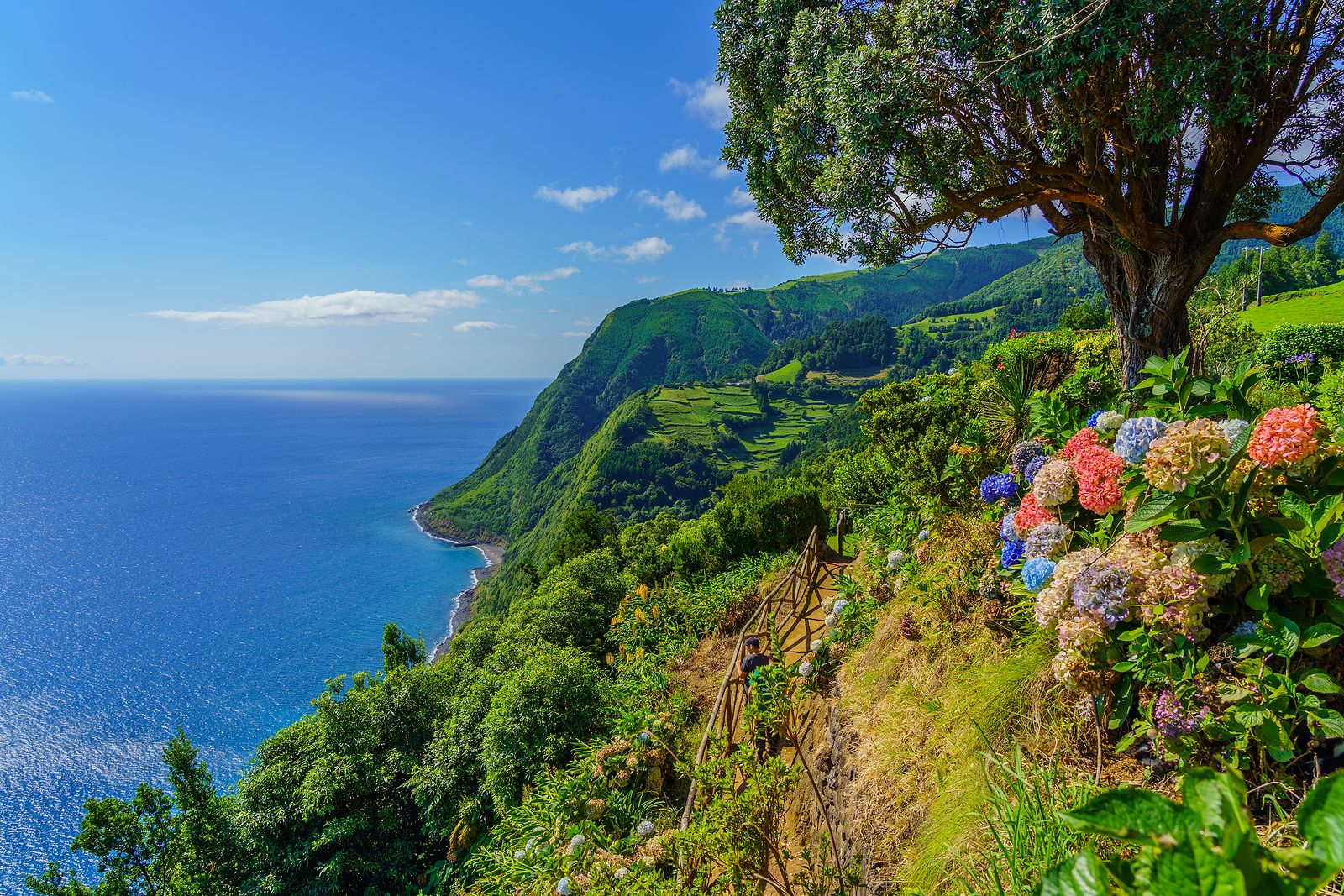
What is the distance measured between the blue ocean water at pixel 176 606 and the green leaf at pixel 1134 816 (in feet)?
138

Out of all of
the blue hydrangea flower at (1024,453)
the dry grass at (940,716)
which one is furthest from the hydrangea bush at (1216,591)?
the blue hydrangea flower at (1024,453)

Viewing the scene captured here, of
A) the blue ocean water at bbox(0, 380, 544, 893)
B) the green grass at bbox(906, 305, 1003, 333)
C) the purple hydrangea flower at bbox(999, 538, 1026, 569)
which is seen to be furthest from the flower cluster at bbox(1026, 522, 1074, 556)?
the green grass at bbox(906, 305, 1003, 333)

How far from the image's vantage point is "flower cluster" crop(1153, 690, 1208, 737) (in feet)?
7.26

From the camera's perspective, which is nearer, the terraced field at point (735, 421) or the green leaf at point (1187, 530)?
the green leaf at point (1187, 530)

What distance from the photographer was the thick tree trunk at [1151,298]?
6.06 m

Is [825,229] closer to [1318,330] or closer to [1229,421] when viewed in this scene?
[1229,421]

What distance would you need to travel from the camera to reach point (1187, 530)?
225 centimetres

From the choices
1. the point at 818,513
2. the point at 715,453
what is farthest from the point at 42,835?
the point at 715,453

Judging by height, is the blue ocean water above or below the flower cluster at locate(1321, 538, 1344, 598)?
below

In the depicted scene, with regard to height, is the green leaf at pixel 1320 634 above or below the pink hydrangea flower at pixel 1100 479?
below

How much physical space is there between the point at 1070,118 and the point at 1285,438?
5.00 metres

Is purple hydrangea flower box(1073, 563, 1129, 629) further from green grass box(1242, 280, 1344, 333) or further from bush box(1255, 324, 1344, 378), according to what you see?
green grass box(1242, 280, 1344, 333)

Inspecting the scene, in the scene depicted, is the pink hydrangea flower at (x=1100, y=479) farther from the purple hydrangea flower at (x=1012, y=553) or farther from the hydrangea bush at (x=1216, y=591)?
the purple hydrangea flower at (x=1012, y=553)

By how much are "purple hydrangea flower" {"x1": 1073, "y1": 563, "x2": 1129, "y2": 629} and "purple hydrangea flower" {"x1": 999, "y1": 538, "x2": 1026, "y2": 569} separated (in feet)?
2.81
